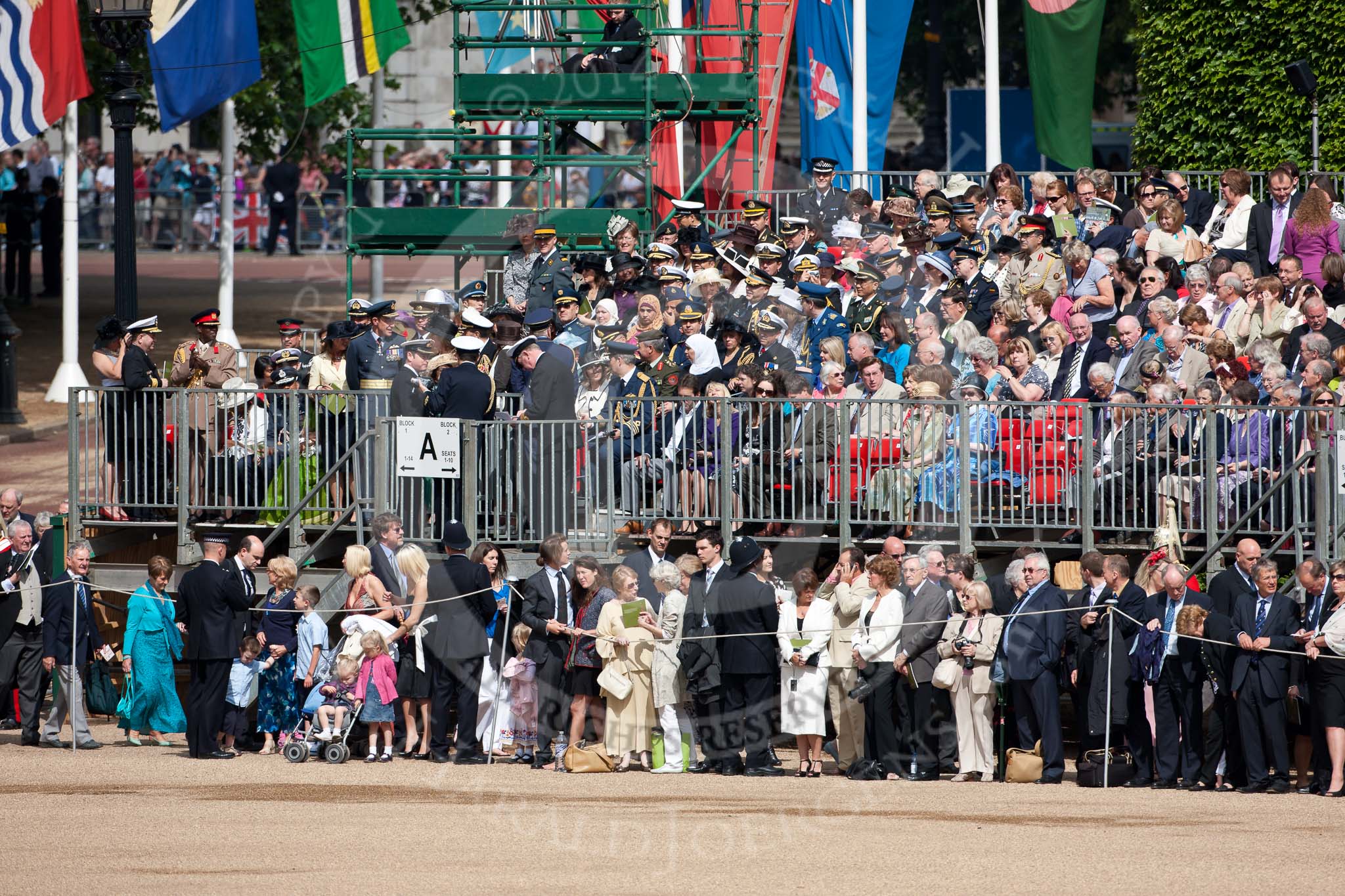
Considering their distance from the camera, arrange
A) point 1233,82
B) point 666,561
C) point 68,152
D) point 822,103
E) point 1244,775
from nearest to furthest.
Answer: point 1244,775
point 666,561
point 1233,82
point 822,103
point 68,152

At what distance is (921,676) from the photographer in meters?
14.8

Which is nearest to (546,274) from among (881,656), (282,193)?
(881,656)

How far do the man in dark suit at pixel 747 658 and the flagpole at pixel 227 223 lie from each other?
1524 centimetres

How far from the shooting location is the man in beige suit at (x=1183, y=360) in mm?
15828

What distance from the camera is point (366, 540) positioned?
55.5ft

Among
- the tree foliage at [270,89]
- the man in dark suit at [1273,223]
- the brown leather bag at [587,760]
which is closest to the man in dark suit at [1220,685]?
the brown leather bag at [587,760]

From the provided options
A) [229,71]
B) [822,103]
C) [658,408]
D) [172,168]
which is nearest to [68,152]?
[229,71]

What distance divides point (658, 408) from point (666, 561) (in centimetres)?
124

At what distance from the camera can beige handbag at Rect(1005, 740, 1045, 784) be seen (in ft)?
48.0

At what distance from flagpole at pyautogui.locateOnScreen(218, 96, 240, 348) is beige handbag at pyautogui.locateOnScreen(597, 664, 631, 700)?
48.7ft

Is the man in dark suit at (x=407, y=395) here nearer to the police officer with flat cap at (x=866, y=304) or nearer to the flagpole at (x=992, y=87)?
the police officer with flat cap at (x=866, y=304)

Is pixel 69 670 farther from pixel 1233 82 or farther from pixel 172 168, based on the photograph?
pixel 172 168

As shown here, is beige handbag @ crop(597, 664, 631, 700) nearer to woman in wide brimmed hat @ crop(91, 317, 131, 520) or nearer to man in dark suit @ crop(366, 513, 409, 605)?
man in dark suit @ crop(366, 513, 409, 605)

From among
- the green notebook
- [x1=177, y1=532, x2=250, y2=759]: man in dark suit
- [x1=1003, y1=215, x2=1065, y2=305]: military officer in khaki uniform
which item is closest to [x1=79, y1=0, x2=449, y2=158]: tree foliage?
[x1=1003, y1=215, x2=1065, y2=305]: military officer in khaki uniform
